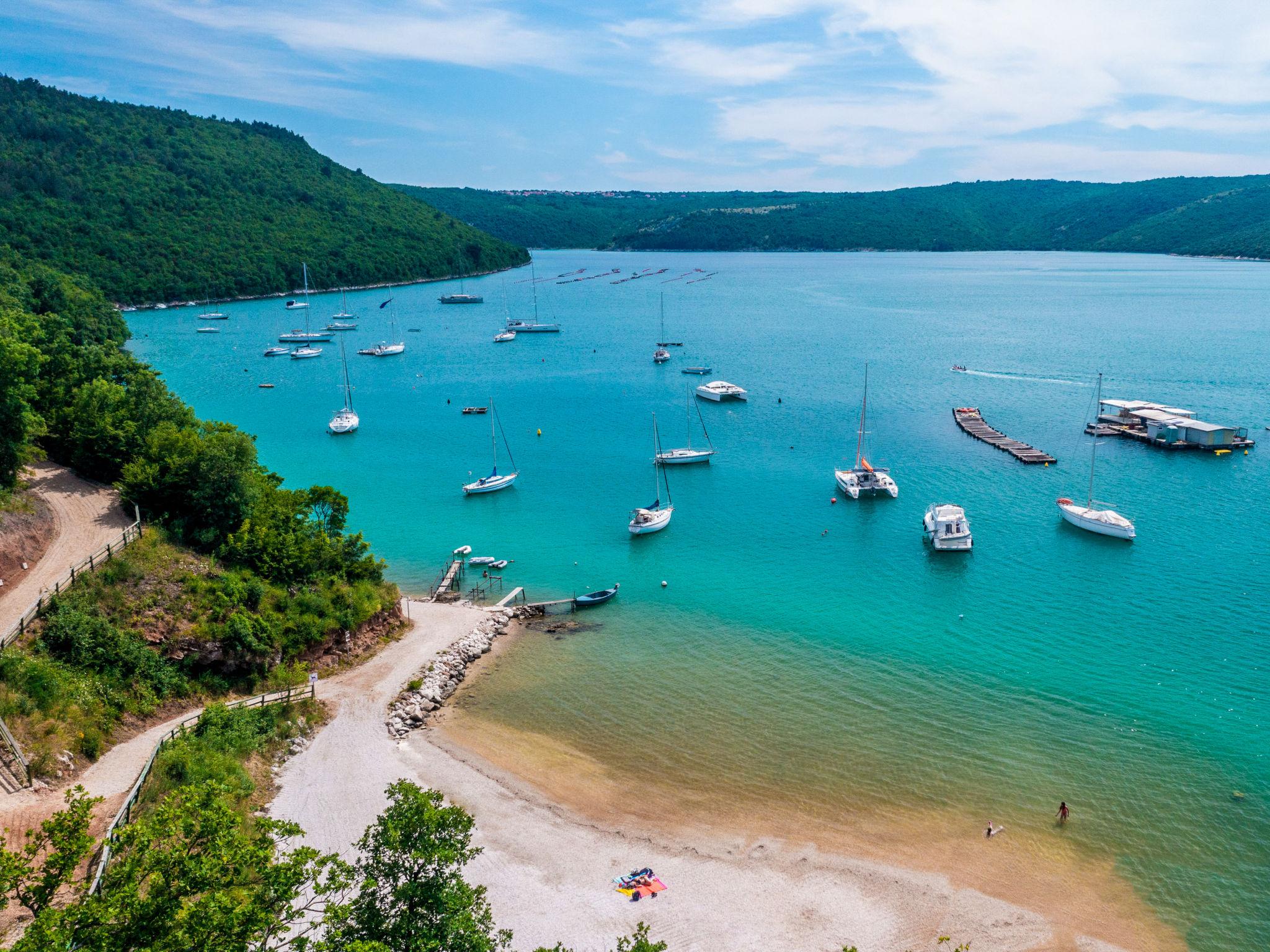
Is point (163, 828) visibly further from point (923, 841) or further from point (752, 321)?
point (752, 321)

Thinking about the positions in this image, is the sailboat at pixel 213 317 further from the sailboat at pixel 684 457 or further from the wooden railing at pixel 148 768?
the wooden railing at pixel 148 768

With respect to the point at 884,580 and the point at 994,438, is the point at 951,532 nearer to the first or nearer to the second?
the point at 884,580

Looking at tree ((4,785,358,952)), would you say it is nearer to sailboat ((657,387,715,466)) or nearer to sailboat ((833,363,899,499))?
sailboat ((833,363,899,499))

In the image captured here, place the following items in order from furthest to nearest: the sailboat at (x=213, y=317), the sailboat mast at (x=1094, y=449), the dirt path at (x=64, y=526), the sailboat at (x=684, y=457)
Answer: the sailboat at (x=213, y=317) < the sailboat at (x=684, y=457) < the sailboat mast at (x=1094, y=449) < the dirt path at (x=64, y=526)

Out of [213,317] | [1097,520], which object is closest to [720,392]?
[1097,520]

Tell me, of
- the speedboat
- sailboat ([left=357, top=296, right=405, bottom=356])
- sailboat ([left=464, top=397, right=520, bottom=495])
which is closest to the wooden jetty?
the speedboat

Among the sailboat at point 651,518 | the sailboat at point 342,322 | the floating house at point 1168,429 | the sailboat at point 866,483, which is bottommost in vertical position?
the sailboat at point 651,518

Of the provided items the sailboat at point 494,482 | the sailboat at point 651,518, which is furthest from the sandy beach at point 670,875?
the sailboat at point 494,482
